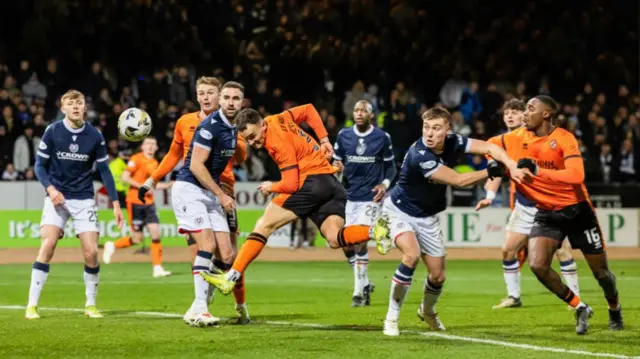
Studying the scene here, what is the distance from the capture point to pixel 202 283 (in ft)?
38.7

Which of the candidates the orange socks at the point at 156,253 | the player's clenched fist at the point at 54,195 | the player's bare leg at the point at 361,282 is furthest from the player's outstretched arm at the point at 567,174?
the orange socks at the point at 156,253

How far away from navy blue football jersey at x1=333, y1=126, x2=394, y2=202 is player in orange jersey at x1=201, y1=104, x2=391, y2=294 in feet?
11.9

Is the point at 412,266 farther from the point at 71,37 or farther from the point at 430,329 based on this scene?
the point at 71,37

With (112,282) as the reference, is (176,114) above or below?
above

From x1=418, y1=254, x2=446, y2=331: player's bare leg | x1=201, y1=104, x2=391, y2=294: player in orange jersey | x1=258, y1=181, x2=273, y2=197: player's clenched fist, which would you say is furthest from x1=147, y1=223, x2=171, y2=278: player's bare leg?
x1=418, y1=254, x2=446, y2=331: player's bare leg

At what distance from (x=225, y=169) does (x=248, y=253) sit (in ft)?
4.50

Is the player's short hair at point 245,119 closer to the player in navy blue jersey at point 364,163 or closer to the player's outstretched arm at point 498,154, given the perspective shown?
the player's outstretched arm at point 498,154

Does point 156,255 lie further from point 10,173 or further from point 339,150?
point 10,173

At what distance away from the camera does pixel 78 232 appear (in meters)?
12.8

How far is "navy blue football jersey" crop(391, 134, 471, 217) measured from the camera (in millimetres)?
10961

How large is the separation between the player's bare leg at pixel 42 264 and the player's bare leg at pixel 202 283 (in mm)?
1845

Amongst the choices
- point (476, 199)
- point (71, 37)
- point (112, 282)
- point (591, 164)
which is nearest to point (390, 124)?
point (476, 199)

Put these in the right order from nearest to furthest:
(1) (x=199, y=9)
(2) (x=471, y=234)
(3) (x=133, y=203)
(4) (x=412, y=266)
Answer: (4) (x=412, y=266), (3) (x=133, y=203), (2) (x=471, y=234), (1) (x=199, y=9)

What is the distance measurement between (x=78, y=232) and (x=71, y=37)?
52.1ft
